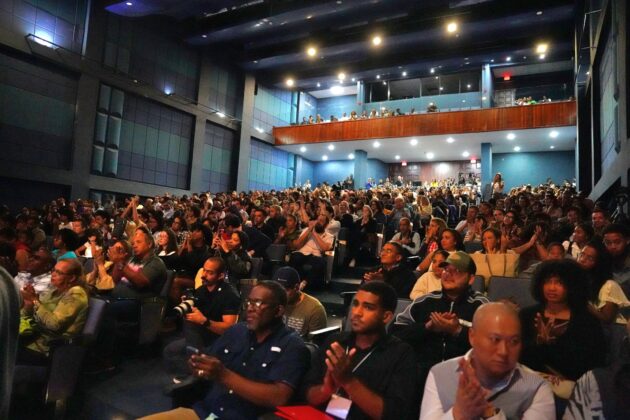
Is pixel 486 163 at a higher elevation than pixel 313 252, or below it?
higher

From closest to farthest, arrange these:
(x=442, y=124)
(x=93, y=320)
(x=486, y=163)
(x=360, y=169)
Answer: (x=93, y=320) < (x=442, y=124) < (x=486, y=163) < (x=360, y=169)

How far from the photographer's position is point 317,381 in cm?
182

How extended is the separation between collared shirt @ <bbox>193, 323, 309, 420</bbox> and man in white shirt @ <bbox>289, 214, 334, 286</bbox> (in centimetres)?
301

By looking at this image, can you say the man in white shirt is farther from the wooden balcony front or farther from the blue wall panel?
the blue wall panel

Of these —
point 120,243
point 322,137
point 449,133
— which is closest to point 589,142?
point 449,133

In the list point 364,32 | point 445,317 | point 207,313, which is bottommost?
point 207,313

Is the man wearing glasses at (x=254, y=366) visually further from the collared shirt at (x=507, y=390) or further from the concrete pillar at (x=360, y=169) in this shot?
the concrete pillar at (x=360, y=169)

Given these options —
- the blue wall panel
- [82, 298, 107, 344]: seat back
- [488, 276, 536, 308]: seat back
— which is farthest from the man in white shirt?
the blue wall panel

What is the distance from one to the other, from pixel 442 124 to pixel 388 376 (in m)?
14.0

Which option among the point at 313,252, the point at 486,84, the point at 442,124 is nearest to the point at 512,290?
the point at 313,252

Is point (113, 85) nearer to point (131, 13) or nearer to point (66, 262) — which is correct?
point (131, 13)

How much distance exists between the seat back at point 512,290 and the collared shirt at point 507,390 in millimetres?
1476

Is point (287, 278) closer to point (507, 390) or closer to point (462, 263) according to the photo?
point (462, 263)

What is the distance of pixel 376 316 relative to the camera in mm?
1815
